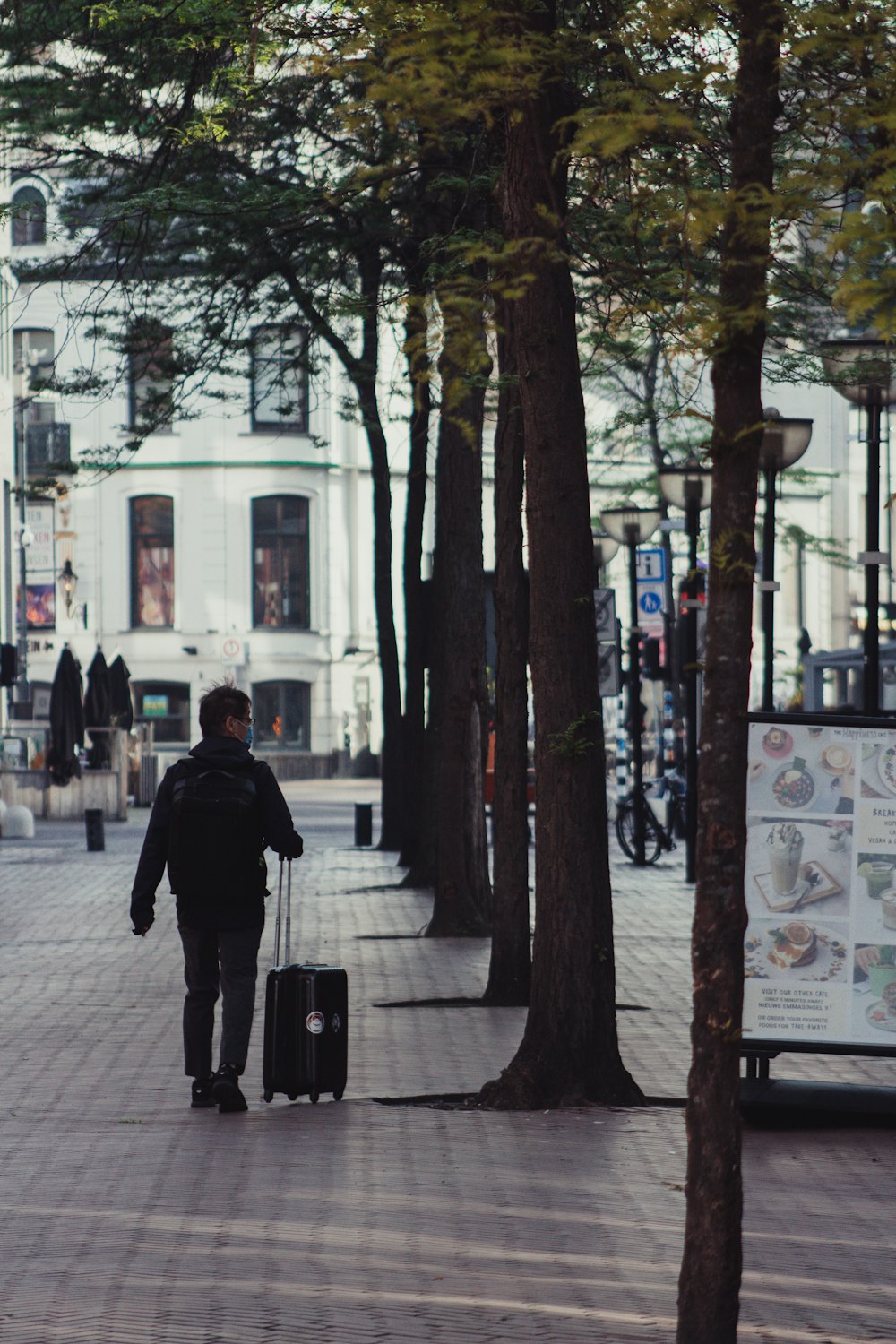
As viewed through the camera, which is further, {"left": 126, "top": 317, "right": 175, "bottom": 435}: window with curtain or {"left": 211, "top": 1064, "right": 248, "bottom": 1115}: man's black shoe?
{"left": 126, "top": 317, "right": 175, "bottom": 435}: window with curtain

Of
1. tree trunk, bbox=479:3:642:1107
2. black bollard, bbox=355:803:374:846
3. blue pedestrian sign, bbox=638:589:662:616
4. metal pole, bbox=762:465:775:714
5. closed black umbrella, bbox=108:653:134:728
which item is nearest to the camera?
tree trunk, bbox=479:3:642:1107

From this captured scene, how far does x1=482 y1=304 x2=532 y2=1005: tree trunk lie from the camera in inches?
509

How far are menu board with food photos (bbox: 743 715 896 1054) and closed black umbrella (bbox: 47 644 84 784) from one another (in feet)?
90.0

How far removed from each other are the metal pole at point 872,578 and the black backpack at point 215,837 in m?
7.09

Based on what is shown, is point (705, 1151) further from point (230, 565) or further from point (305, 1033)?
point (230, 565)

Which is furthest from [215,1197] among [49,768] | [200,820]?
[49,768]

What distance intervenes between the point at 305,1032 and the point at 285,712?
2034 inches

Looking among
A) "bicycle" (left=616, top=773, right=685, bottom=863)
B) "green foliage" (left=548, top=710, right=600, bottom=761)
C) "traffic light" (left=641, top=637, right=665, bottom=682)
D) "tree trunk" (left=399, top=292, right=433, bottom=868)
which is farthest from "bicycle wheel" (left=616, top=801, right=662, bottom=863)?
"green foliage" (left=548, top=710, right=600, bottom=761)

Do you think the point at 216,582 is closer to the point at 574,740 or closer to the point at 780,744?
the point at 574,740

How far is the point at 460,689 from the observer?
17.5 m

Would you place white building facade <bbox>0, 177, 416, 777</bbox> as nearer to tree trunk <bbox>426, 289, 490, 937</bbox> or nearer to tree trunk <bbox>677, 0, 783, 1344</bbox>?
tree trunk <bbox>426, 289, 490, 937</bbox>

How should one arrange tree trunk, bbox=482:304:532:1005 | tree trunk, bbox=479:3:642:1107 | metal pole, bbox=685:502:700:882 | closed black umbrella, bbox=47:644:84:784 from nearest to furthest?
1. tree trunk, bbox=479:3:642:1107
2. tree trunk, bbox=482:304:532:1005
3. metal pole, bbox=685:502:700:882
4. closed black umbrella, bbox=47:644:84:784

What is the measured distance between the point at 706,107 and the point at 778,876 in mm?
4209

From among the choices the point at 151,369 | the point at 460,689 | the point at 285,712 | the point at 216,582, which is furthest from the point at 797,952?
the point at 216,582
